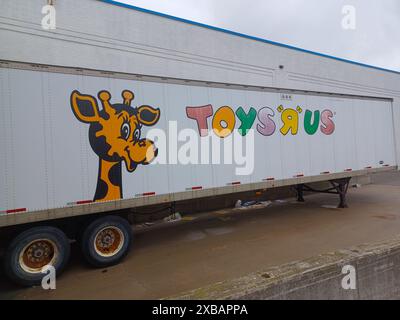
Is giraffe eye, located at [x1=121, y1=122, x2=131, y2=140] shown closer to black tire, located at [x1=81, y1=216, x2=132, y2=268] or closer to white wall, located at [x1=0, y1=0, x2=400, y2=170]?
black tire, located at [x1=81, y1=216, x2=132, y2=268]

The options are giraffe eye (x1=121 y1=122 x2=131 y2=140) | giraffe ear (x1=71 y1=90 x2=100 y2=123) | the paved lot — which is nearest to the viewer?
the paved lot

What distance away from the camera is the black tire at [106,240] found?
5.42 meters

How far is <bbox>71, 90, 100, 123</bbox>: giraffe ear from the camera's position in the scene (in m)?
5.25

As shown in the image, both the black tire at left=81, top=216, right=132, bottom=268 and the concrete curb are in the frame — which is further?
the black tire at left=81, top=216, right=132, bottom=268

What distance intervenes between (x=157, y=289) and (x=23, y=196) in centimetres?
259

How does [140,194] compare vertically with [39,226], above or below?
above

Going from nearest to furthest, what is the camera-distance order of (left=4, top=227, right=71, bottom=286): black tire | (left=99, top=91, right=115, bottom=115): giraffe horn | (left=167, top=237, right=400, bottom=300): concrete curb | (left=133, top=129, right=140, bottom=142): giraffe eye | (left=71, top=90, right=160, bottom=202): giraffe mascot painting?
(left=167, top=237, right=400, bottom=300): concrete curb < (left=4, top=227, right=71, bottom=286): black tire < (left=71, top=90, right=160, bottom=202): giraffe mascot painting < (left=99, top=91, right=115, bottom=115): giraffe horn < (left=133, top=129, right=140, bottom=142): giraffe eye

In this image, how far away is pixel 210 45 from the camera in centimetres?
1116

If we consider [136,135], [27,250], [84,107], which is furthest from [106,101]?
[27,250]

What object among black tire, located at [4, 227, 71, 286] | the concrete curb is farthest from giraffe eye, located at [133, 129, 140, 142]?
the concrete curb

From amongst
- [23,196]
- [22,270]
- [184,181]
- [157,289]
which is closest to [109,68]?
[184,181]

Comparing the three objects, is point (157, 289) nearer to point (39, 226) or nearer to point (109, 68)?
point (39, 226)

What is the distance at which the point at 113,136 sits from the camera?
5.59 metres

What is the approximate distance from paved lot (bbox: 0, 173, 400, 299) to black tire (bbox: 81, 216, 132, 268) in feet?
0.64
